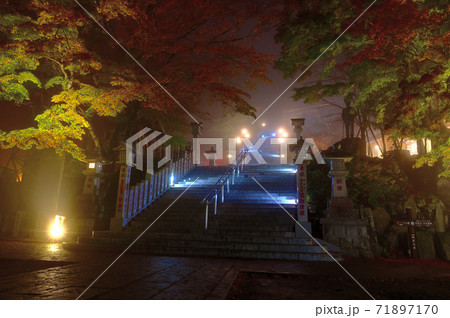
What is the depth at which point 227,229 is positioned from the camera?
31.2ft

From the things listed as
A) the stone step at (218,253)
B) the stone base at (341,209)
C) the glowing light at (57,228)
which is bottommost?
the stone step at (218,253)

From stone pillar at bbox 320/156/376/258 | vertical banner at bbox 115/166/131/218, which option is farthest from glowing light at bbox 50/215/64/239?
stone pillar at bbox 320/156/376/258

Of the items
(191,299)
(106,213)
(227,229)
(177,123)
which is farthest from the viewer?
(177,123)

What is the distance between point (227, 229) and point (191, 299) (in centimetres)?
583

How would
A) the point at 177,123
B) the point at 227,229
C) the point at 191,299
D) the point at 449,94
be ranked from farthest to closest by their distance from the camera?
1. the point at 177,123
2. the point at 227,229
3. the point at 449,94
4. the point at 191,299

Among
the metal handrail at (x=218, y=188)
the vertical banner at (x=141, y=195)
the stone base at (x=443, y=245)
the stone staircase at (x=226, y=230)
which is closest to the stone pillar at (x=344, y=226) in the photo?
the stone staircase at (x=226, y=230)

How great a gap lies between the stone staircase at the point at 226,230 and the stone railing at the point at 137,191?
0.99ft

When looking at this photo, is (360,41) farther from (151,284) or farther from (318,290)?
(151,284)

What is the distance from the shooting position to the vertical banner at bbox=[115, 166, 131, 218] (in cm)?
1022

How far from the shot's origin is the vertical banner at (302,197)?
9.12m

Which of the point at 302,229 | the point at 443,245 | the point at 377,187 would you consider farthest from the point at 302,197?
the point at 443,245

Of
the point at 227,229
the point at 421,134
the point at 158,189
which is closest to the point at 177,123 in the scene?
the point at 158,189

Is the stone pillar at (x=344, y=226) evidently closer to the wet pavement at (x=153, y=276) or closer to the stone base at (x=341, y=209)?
the stone base at (x=341, y=209)

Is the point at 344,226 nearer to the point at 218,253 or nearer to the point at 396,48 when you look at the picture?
the point at 218,253
